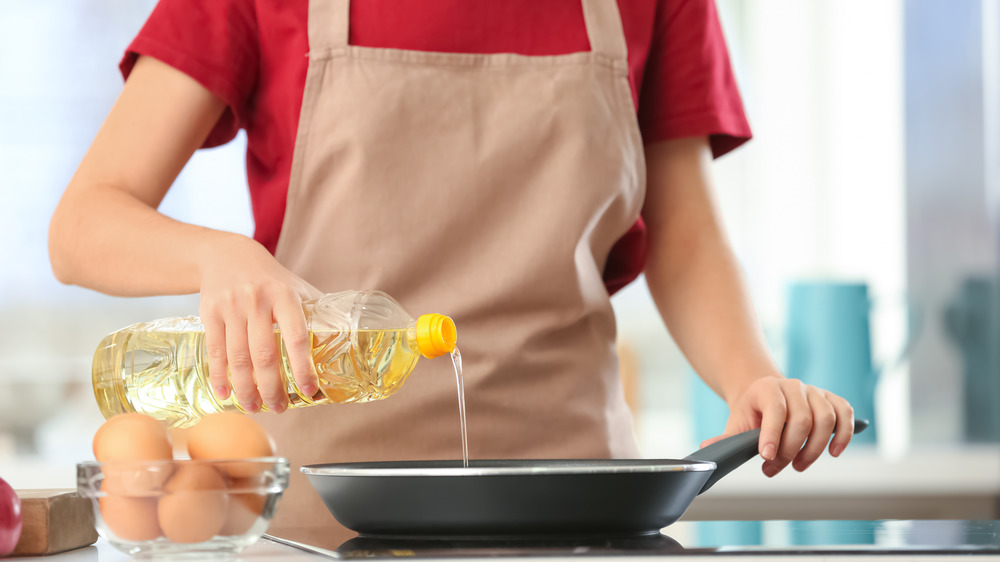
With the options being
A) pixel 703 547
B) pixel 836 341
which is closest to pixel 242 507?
pixel 703 547

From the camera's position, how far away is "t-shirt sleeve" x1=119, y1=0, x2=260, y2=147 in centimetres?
94

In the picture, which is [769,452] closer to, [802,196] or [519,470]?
[519,470]

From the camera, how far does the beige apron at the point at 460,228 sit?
0.95 meters

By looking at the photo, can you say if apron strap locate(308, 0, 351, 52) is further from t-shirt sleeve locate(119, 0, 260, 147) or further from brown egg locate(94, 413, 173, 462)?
brown egg locate(94, 413, 173, 462)

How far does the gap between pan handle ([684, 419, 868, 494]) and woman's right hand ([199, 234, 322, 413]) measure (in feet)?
0.94

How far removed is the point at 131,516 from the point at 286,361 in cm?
37

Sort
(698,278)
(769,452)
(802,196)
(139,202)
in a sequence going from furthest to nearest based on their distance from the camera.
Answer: (802,196) → (698,278) → (139,202) → (769,452)

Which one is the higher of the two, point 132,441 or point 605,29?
point 605,29

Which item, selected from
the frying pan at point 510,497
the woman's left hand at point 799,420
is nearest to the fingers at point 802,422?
the woman's left hand at point 799,420

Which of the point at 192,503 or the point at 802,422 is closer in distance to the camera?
the point at 192,503

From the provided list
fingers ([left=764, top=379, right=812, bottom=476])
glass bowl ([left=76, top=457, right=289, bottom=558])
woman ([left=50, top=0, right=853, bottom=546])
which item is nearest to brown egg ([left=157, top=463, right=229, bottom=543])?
glass bowl ([left=76, top=457, right=289, bottom=558])

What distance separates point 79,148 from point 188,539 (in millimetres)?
1633

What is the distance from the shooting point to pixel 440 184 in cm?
99

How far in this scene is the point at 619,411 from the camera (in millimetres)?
1069
